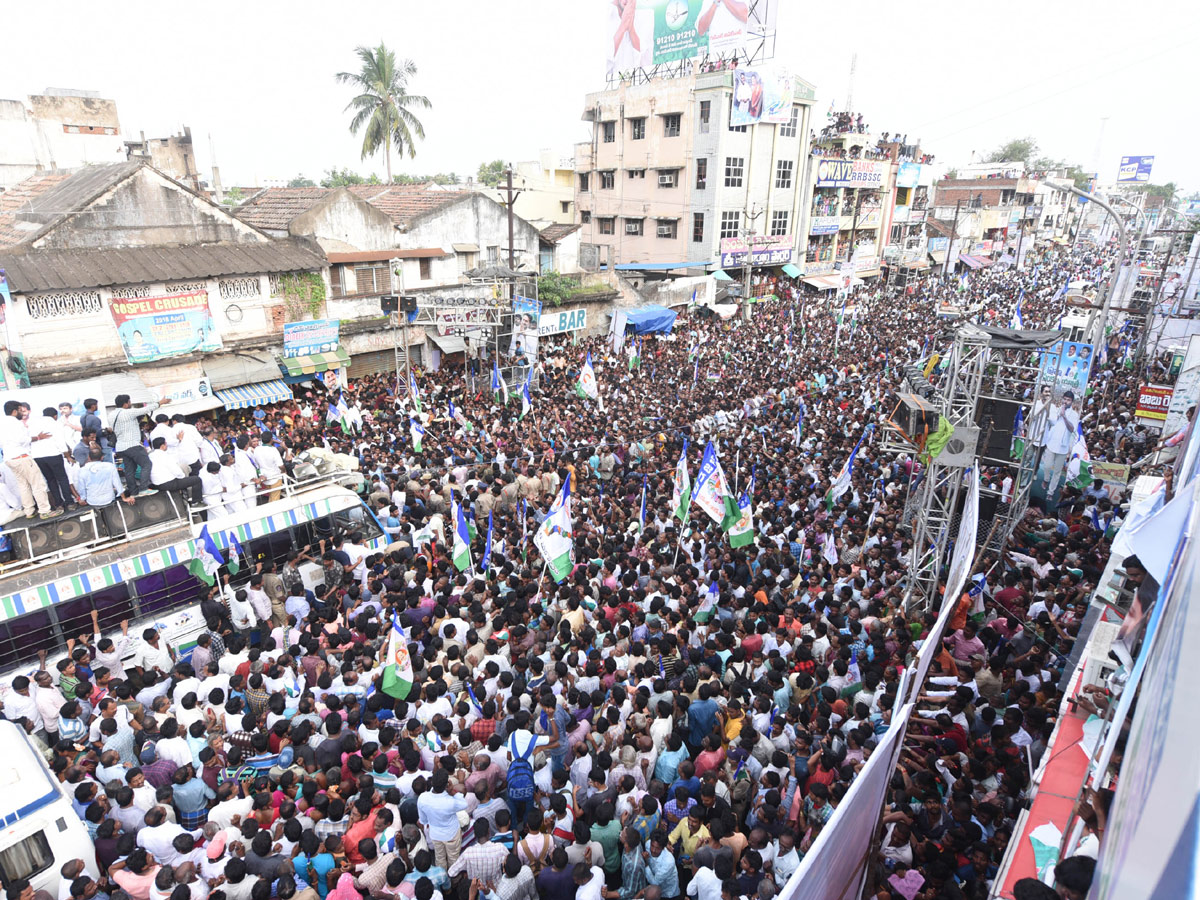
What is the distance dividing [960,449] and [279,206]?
20.9 m

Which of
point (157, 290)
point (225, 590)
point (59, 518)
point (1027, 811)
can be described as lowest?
point (225, 590)

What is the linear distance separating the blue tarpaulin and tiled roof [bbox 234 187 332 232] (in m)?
11.4

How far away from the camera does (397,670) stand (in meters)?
6.42

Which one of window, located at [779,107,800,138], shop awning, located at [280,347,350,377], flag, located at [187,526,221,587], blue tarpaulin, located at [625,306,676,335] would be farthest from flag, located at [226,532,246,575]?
window, located at [779,107,800,138]

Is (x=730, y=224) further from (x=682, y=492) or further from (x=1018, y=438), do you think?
(x=682, y=492)

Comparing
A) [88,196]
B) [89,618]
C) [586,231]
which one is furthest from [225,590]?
[586,231]

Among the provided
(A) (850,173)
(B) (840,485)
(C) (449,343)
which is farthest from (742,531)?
(A) (850,173)

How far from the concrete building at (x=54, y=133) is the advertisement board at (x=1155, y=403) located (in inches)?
1495

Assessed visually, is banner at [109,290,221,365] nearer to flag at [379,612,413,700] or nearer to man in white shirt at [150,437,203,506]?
man in white shirt at [150,437,203,506]

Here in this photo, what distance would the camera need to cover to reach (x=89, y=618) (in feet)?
25.3

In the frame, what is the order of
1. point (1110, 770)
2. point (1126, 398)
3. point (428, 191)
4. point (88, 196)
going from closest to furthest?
point (1110, 770) < point (88, 196) < point (1126, 398) < point (428, 191)

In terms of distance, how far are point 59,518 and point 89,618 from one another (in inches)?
47.1

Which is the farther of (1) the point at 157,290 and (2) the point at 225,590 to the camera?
(1) the point at 157,290

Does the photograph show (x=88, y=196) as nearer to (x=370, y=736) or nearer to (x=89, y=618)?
(x=89, y=618)
